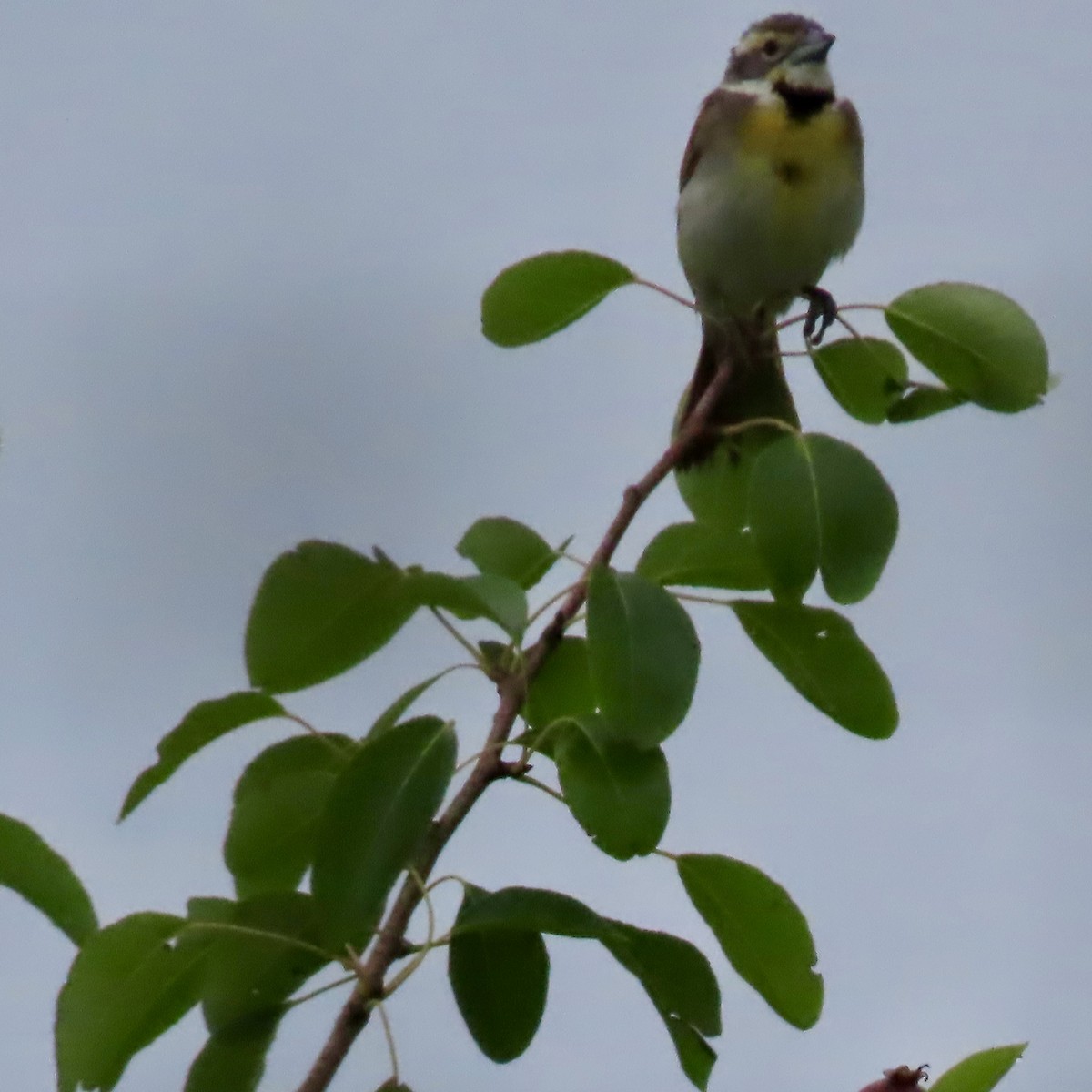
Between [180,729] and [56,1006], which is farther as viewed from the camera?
[180,729]

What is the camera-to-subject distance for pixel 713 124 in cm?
323

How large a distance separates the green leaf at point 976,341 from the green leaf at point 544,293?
1.00 feet

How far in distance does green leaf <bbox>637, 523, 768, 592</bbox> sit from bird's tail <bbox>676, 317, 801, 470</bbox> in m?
0.10

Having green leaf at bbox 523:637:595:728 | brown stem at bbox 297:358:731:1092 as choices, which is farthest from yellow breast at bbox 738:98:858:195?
green leaf at bbox 523:637:595:728

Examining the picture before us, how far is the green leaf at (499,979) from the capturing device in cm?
142

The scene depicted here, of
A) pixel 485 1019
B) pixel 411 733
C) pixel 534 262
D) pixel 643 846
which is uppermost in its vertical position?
pixel 534 262

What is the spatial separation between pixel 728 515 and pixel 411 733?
2.01ft

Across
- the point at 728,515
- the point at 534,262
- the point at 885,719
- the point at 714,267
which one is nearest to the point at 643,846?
the point at 885,719

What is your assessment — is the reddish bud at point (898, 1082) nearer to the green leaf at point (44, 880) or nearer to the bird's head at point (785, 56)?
the green leaf at point (44, 880)

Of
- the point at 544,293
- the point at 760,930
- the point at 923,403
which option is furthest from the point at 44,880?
the point at 923,403

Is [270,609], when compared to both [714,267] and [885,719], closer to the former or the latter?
[885,719]

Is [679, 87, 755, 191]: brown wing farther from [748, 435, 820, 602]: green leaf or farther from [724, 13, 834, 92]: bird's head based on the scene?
[748, 435, 820, 602]: green leaf

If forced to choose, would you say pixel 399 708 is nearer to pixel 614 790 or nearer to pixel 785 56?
pixel 614 790

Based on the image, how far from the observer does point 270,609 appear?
140cm
